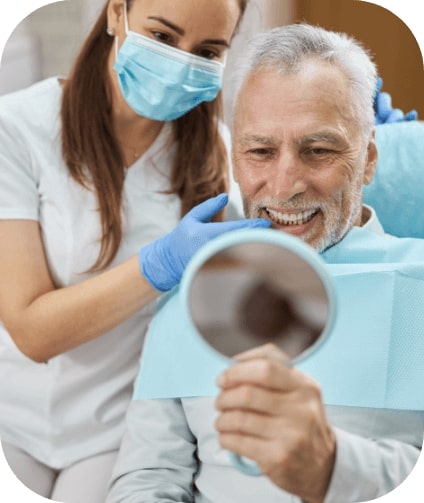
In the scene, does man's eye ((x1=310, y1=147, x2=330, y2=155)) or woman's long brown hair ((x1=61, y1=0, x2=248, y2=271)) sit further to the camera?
woman's long brown hair ((x1=61, y1=0, x2=248, y2=271))

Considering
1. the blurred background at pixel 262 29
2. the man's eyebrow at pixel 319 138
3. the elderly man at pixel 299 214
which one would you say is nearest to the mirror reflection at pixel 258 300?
the elderly man at pixel 299 214

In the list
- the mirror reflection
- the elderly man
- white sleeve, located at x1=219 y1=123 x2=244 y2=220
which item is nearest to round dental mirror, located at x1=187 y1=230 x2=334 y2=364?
the mirror reflection

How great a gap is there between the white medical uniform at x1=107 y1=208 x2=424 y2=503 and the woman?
0.23 ft

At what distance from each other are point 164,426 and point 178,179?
38 centimetres

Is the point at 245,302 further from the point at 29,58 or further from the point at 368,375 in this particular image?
the point at 29,58

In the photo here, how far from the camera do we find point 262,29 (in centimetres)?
116

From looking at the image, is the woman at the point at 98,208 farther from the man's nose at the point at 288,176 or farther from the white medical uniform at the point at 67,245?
the man's nose at the point at 288,176

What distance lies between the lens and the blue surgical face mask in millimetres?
1145

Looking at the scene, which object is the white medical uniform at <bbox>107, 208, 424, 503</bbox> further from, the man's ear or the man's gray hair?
Result: the man's gray hair

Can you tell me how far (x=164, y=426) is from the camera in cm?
120

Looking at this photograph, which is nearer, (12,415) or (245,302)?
(245,302)

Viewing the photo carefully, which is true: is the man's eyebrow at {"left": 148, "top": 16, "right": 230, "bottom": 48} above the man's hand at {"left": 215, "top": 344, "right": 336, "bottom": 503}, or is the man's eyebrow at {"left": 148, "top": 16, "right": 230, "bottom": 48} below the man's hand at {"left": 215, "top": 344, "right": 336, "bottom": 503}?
above

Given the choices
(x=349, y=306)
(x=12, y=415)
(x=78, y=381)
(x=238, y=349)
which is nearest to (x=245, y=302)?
(x=238, y=349)

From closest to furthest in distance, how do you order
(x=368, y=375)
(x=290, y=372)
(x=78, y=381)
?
(x=290, y=372) < (x=368, y=375) < (x=78, y=381)
